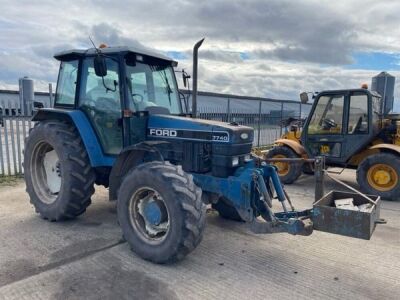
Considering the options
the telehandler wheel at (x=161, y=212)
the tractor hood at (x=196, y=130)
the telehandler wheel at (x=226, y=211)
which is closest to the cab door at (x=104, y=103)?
the tractor hood at (x=196, y=130)

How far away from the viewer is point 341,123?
757 centimetres

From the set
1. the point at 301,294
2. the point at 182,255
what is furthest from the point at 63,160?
the point at 301,294

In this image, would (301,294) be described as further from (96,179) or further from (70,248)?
(96,179)

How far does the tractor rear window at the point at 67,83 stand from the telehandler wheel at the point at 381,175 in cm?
540

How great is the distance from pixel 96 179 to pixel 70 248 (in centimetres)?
120

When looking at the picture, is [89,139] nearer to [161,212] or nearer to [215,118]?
[161,212]

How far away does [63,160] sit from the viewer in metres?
4.61

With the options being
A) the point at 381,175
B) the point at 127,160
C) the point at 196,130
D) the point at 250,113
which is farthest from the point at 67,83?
the point at 250,113

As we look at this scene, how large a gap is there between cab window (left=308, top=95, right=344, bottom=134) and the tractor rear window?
5.13m

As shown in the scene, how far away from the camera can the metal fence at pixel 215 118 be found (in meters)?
7.73

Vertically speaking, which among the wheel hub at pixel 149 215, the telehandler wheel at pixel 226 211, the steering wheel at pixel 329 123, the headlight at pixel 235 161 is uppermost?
the steering wheel at pixel 329 123

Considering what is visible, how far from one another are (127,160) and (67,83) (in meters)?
1.68

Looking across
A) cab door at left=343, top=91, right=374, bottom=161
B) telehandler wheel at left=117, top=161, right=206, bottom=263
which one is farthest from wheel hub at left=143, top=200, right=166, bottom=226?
cab door at left=343, top=91, right=374, bottom=161

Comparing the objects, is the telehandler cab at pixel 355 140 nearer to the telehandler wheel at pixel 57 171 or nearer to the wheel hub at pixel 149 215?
the wheel hub at pixel 149 215
